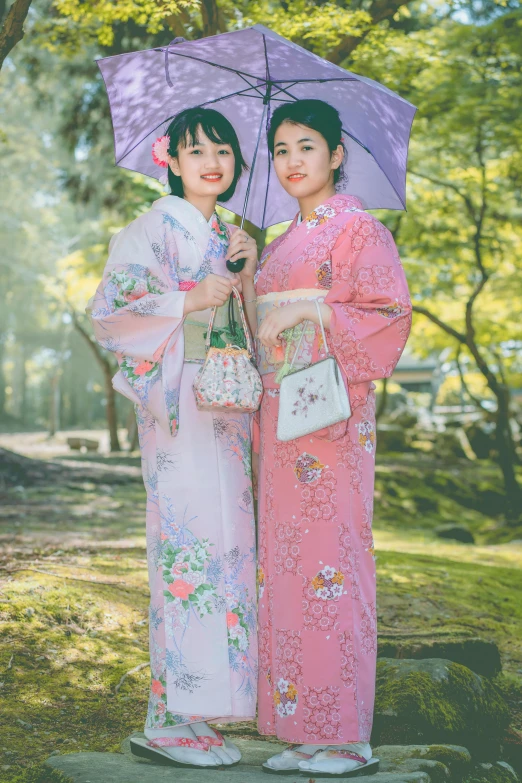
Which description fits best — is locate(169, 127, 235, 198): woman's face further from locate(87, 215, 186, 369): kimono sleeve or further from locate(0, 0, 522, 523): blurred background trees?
locate(0, 0, 522, 523): blurred background trees

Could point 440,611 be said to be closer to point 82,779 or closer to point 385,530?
point 82,779

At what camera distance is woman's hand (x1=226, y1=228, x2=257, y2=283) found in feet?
10.4

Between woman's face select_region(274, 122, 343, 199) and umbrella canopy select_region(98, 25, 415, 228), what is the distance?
0.66ft

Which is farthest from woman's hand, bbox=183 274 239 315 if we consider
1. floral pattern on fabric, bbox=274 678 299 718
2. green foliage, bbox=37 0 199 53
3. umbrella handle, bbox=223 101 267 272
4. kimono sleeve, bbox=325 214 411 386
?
green foliage, bbox=37 0 199 53

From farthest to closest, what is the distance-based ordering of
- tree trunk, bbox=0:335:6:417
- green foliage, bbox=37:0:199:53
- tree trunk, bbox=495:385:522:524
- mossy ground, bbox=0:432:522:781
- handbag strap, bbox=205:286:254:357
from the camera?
1. tree trunk, bbox=0:335:6:417
2. tree trunk, bbox=495:385:522:524
3. green foliage, bbox=37:0:199:53
4. mossy ground, bbox=0:432:522:781
5. handbag strap, bbox=205:286:254:357

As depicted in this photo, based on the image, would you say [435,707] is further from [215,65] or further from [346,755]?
[215,65]

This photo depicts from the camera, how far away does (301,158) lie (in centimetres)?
316

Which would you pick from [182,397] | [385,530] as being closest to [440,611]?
[182,397]

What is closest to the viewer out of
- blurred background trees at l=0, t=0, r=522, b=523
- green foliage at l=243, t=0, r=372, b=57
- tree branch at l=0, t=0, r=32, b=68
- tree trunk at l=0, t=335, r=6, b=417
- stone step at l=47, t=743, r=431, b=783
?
stone step at l=47, t=743, r=431, b=783

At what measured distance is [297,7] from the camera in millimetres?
6223

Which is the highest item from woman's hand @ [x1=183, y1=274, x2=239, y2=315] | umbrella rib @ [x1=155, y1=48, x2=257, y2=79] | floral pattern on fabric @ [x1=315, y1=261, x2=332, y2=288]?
umbrella rib @ [x1=155, y1=48, x2=257, y2=79]

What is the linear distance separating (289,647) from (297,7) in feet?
16.4

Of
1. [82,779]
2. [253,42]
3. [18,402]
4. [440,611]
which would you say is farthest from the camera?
[18,402]

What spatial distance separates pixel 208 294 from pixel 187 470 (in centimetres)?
64
